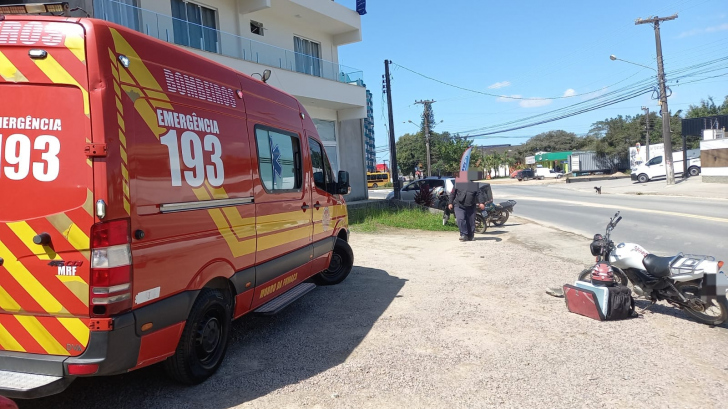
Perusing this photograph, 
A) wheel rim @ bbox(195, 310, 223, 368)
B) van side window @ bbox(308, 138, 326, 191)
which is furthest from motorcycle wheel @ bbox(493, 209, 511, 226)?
wheel rim @ bbox(195, 310, 223, 368)

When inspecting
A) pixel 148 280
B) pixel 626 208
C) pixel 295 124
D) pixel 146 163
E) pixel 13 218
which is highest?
pixel 295 124

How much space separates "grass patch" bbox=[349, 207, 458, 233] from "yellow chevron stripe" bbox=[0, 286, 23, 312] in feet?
36.2

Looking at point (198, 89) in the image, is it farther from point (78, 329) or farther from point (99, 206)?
point (78, 329)

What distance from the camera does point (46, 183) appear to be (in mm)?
2838

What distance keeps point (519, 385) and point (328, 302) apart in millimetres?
3046

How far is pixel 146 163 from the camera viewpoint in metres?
3.12

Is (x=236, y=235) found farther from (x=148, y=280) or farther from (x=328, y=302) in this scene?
(x=328, y=302)

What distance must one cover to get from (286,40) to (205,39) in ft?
15.6

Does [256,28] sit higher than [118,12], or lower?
higher

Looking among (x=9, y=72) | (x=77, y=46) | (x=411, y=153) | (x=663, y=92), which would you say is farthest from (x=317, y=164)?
(x=411, y=153)

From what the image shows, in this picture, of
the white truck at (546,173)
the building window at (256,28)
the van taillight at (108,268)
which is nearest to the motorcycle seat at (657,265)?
the van taillight at (108,268)

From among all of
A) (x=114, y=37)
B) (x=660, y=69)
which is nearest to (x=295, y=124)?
(x=114, y=37)

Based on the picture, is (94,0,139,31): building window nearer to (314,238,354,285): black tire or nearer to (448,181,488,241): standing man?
(314,238,354,285): black tire

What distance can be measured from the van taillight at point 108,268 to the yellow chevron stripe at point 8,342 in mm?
579
